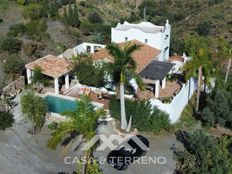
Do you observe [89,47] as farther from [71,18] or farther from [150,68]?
[71,18]

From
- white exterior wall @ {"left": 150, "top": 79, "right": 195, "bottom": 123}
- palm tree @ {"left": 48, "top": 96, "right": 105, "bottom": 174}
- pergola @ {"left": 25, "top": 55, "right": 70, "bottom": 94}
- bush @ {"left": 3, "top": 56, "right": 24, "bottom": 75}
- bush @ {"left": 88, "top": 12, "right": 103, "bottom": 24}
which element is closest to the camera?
palm tree @ {"left": 48, "top": 96, "right": 105, "bottom": 174}

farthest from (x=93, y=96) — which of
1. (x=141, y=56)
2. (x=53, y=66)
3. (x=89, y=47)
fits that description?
(x=89, y=47)

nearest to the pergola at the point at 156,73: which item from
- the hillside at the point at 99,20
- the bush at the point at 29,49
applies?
the hillside at the point at 99,20

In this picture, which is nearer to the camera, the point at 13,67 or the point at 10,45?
the point at 13,67

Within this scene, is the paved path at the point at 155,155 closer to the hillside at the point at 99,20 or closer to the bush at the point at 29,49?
the hillside at the point at 99,20

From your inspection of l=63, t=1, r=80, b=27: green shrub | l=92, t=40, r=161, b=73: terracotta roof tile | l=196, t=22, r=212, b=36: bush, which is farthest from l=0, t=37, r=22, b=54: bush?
l=196, t=22, r=212, b=36: bush

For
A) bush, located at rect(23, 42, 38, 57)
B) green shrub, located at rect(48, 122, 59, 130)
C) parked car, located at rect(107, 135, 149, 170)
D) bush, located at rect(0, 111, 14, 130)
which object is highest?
bush, located at rect(23, 42, 38, 57)

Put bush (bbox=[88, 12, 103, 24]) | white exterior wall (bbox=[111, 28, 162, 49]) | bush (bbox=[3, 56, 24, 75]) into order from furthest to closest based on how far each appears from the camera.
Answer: bush (bbox=[88, 12, 103, 24])
white exterior wall (bbox=[111, 28, 162, 49])
bush (bbox=[3, 56, 24, 75])

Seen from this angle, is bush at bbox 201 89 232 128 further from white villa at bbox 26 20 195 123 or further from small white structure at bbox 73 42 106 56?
small white structure at bbox 73 42 106 56

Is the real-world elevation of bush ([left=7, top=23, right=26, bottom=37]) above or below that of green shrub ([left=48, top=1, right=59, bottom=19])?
below
